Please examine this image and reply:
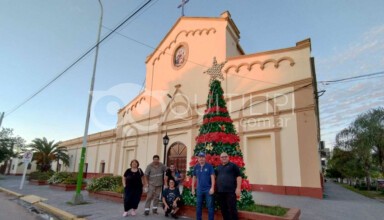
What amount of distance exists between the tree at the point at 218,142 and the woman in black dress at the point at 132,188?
4.75 feet

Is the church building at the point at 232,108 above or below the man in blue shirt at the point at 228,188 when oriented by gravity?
above

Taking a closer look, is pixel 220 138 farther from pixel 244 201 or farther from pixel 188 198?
pixel 188 198

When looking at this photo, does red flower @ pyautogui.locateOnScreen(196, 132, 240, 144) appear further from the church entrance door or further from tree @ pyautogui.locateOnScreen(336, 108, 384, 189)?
tree @ pyautogui.locateOnScreen(336, 108, 384, 189)

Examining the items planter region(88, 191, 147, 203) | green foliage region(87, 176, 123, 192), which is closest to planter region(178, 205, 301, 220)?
planter region(88, 191, 147, 203)

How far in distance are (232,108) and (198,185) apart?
1047 cm

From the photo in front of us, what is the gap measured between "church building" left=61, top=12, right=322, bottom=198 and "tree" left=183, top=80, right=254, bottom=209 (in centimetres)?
686

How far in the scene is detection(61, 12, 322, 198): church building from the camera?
12477mm

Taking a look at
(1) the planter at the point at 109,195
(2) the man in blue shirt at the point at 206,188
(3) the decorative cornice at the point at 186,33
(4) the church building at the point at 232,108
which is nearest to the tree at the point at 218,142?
(2) the man in blue shirt at the point at 206,188

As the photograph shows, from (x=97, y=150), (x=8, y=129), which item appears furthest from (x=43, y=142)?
(x=8, y=129)

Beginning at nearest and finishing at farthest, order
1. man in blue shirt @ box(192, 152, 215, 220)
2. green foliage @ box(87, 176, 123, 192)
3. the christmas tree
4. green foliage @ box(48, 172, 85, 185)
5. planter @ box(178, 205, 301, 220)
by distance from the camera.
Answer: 1. planter @ box(178, 205, 301, 220)
2. man in blue shirt @ box(192, 152, 215, 220)
3. the christmas tree
4. green foliage @ box(87, 176, 123, 192)
5. green foliage @ box(48, 172, 85, 185)

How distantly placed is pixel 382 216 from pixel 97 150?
93.8 feet

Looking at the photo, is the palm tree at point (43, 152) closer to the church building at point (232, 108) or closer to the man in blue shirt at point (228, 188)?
the church building at point (232, 108)

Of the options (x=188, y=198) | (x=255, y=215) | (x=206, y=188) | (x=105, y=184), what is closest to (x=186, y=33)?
(x=105, y=184)

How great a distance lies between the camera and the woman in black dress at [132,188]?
22.6ft
